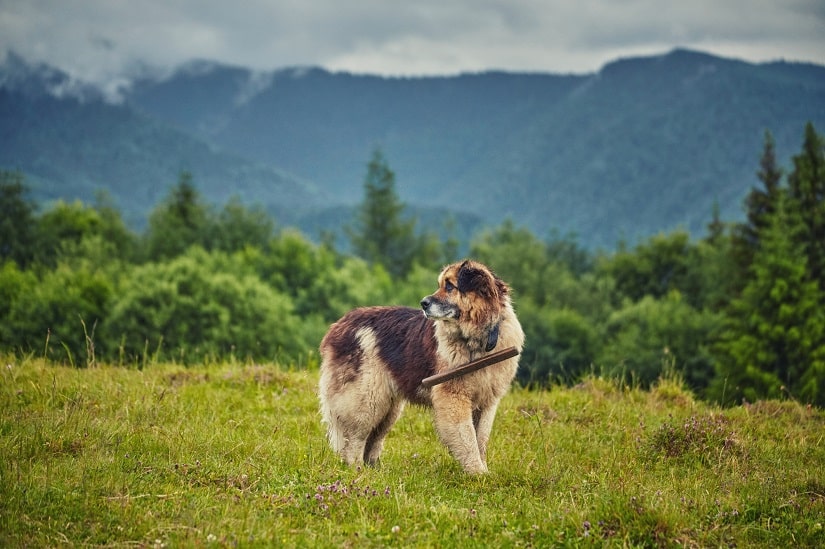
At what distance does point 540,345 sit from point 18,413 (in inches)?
2229

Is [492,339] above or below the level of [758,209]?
below

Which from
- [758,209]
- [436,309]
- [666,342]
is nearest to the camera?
[436,309]

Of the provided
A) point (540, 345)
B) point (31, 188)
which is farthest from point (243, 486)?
point (31, 188)

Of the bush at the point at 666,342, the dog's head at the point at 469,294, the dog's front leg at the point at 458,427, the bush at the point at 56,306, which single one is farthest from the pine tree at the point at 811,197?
the bush at the point at 56,306

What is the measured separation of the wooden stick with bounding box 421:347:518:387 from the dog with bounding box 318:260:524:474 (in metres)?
0.12

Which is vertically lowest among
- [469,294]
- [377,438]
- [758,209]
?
[377,438]

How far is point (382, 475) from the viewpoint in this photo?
7289 mm

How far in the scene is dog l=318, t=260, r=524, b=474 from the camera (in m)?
7.67

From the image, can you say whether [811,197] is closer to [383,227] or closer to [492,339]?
[492,339]

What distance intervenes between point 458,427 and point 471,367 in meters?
0.70

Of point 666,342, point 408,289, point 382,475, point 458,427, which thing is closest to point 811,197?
point 666,342

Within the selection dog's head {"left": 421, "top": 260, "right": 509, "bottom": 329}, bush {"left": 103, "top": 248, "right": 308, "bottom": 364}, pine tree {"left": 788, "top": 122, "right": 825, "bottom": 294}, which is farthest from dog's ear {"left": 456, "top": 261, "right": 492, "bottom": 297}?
pine tree {"left": 788, "top": 122, "right": 825, "bottom": 294}

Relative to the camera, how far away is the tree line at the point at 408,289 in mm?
44656

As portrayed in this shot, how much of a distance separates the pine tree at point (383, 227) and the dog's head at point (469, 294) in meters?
103
